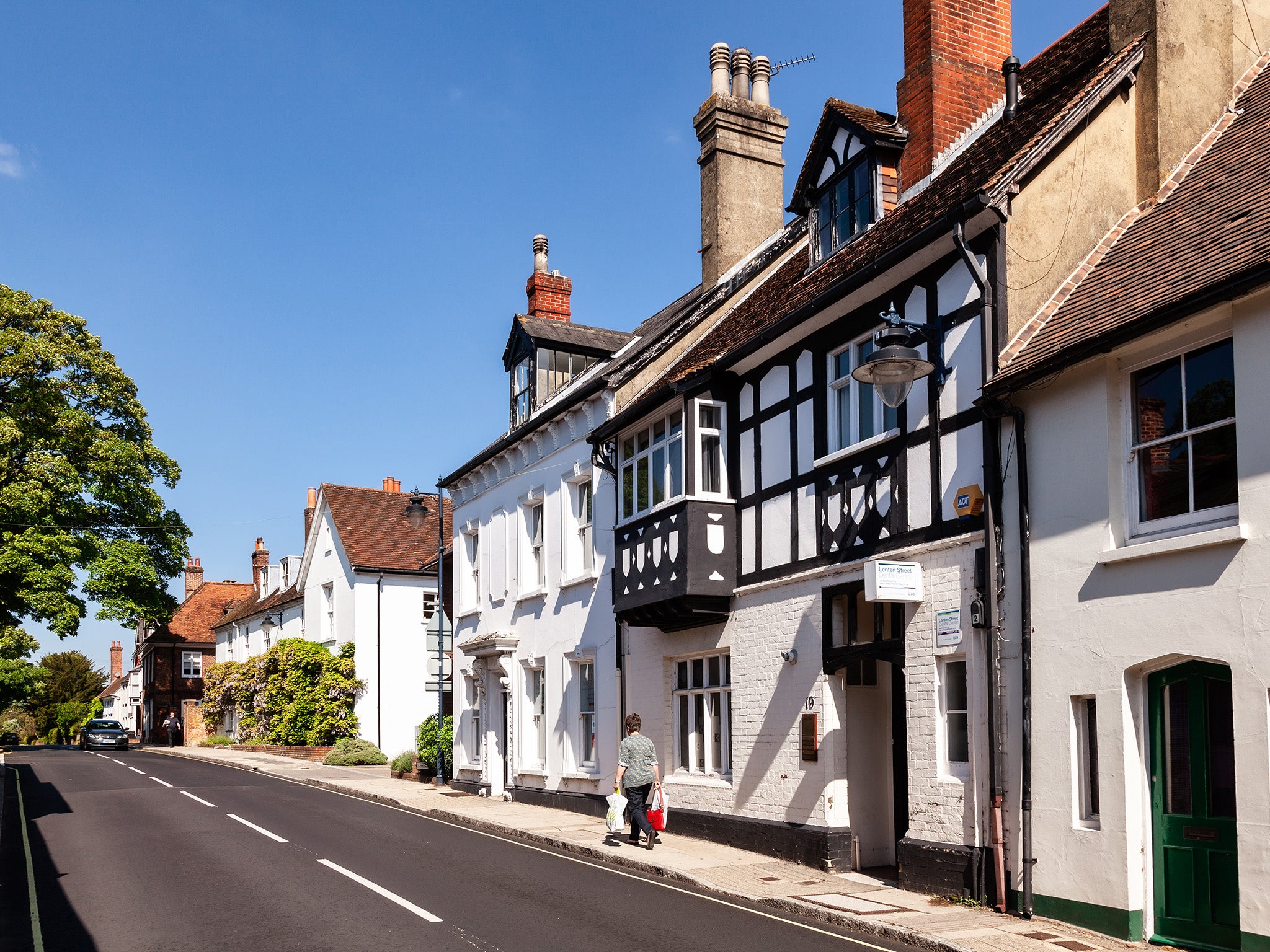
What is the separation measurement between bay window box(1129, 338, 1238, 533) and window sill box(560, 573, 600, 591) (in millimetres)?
11530

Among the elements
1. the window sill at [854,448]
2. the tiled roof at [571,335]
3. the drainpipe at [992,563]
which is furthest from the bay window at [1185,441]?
the tiled roof at [571,335]

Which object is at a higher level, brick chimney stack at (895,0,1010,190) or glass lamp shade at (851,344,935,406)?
brick chimney stack at (895,0,1010,190)

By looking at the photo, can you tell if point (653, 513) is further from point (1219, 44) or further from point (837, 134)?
point (1219, 44)

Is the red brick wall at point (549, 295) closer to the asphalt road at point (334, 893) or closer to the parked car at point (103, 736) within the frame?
the asphalt road at point (334, 893)

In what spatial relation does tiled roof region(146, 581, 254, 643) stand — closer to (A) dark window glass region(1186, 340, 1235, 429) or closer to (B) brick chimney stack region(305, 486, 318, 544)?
(B) brick chimney stack region(305, 486, 318, 544)

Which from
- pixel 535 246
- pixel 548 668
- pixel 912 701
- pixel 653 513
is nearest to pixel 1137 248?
pixel 912 701

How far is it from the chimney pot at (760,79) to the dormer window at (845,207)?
6.08m

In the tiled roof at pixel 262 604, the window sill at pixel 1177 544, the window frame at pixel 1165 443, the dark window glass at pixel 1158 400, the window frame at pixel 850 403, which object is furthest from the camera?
Answer: the tiled roof at pixel 262 604

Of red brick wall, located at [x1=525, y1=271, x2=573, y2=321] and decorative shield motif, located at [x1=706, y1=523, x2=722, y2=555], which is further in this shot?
red brick wall, located at [x1=525, y1=271, x2=573, y2=321]

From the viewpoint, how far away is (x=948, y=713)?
39.7 feet

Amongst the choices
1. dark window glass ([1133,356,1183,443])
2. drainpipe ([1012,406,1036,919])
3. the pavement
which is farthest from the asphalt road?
dark window glass ([1133,356,1183,443])

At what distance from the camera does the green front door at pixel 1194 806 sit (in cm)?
902

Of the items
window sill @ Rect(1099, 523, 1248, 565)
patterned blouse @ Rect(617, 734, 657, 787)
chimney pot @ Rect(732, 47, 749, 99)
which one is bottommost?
patterned blouse @ Rect(617, 734, 657, 787)

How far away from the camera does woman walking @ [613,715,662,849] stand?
15.3 m
